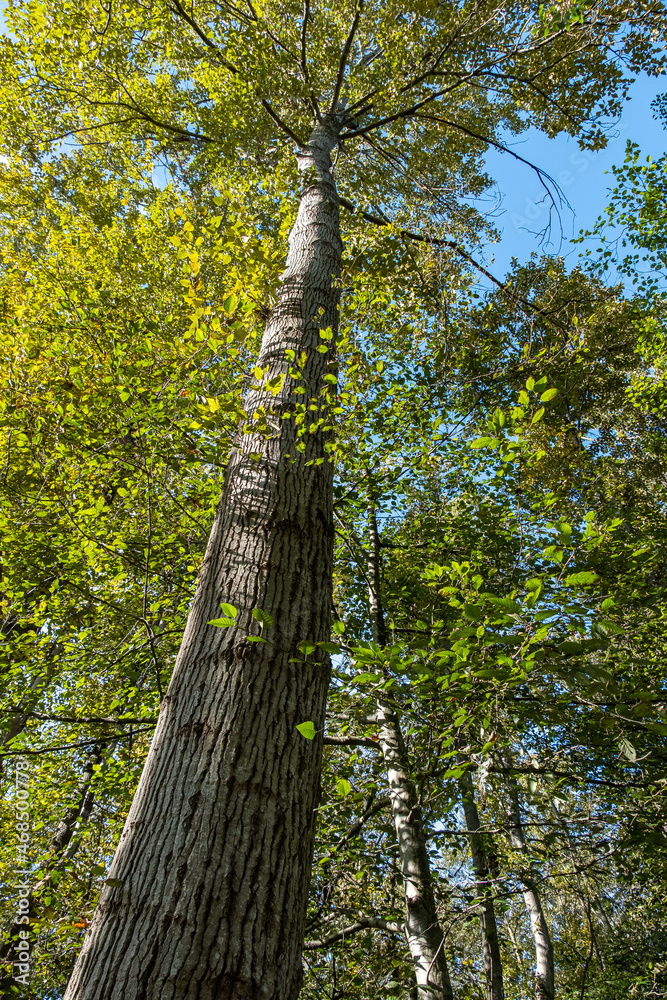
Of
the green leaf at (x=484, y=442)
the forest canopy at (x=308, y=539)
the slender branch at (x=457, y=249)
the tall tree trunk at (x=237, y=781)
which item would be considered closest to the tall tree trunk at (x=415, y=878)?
the forest canopy at (x=308, y=539)

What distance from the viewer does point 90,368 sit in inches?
207

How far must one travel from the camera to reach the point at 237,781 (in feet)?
4.53

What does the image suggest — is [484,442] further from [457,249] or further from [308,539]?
[457,249]

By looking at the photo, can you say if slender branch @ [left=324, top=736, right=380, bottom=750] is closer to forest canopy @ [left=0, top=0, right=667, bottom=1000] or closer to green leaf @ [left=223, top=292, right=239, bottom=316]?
forest canopy @ [left=0, top=0, right=667, bottom=1000]

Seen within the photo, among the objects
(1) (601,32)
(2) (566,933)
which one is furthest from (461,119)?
(2) (566,933)

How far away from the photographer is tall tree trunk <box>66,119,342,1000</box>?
44.9 inches

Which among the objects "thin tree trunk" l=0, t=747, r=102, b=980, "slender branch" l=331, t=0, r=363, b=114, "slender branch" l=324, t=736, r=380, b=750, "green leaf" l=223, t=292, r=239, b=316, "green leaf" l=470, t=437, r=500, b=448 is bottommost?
"thin tree trunk" l=0, t=747, r=102, b=980

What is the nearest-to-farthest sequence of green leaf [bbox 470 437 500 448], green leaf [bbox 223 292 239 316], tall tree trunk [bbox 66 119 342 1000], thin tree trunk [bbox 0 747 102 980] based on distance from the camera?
tall tree trunk [bbox 66 119 342 1000], green leaf [bbox 470 437 500 448], green leaf [bbox 223 292 239 316], thin tree trunk [bbox 0 747 102 980]

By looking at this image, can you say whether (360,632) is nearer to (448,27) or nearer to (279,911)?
(279,911)

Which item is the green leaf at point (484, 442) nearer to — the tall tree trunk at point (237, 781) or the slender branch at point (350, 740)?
the tall tree trunk at point (237, 781)

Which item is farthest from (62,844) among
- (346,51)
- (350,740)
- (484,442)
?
(346,51)

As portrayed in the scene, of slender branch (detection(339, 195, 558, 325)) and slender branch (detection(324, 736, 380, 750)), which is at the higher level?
slender branch (detection(339, 195, 558, 325))

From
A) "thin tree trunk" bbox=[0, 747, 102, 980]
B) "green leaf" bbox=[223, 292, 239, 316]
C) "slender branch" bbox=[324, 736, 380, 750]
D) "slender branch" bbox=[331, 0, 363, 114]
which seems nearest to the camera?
"green leaf" bbox=[223, 292, 239, 316]

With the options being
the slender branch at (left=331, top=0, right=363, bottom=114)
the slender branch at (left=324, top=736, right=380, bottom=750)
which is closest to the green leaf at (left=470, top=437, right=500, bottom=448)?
the slender branch at (left=324, top=736, right=380, bottom=750)
